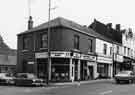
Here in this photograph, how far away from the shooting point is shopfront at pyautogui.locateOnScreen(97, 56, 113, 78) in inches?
1384

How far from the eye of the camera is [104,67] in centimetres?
3728

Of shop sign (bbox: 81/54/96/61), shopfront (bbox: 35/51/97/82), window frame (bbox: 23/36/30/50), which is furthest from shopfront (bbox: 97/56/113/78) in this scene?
window frame (bbox: 23/36/30/50)

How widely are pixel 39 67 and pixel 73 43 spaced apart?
5675 mm

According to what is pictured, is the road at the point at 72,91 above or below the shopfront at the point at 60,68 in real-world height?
below

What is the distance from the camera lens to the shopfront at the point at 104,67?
35156 mm

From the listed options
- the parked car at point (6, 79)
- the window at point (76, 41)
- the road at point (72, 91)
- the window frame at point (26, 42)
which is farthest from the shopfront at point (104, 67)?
the road at point (72, 91)

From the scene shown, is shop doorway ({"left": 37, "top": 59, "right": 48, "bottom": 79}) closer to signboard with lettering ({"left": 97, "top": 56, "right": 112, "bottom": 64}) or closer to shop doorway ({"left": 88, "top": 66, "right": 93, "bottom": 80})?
shop doorway ({"left": 88, "top": 66, "right": 93, "bottom": 80})

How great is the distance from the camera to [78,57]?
29297 millimetres

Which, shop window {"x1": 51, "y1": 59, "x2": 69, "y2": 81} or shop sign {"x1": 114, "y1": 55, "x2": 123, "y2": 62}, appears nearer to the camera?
shop window {"x1": 51, "y1": 59, "x2": 69, "y2": 81}

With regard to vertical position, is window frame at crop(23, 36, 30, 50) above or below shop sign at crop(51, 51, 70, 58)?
above

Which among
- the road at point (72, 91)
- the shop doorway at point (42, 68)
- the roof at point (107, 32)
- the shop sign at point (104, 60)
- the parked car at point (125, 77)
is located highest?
the roof at point (107, 32)

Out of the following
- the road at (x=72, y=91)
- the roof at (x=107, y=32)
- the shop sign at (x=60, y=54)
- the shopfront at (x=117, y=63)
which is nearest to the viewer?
the road at (x=72, y=91)

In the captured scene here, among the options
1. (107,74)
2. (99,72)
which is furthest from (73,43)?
(107,74)

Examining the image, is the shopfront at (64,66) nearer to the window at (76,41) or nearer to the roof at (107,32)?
the window at (76,41)
